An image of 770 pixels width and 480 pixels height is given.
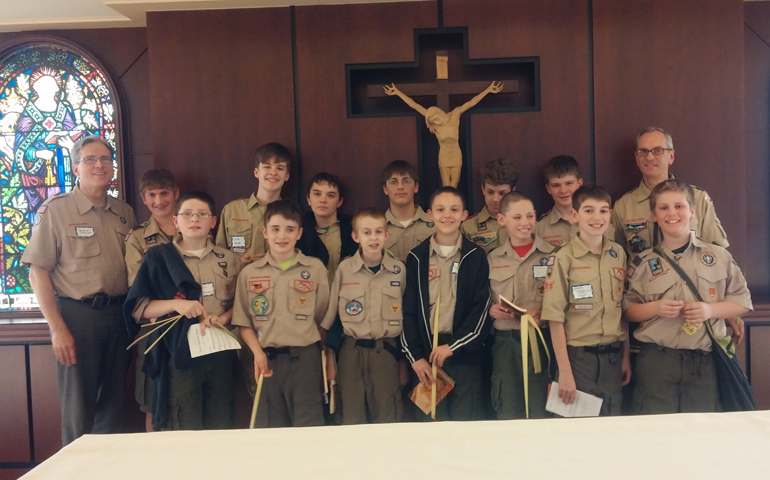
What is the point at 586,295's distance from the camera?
2.49 meters

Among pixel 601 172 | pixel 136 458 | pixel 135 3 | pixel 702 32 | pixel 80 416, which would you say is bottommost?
pixel 80 416

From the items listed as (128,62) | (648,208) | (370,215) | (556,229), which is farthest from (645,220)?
(128,62)

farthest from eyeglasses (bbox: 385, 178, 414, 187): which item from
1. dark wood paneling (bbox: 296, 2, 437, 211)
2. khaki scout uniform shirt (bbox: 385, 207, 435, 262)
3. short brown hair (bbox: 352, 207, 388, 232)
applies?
short brown hair (bbox: 352, 207, 388, 232)

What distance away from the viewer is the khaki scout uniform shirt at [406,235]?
3.03 metres

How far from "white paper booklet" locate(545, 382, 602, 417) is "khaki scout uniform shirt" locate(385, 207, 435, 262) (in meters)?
1.05

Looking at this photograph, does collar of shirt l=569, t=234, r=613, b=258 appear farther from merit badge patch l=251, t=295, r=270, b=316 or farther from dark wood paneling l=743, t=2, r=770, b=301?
dark wood paneling l=743, t=2, r=770, b=301

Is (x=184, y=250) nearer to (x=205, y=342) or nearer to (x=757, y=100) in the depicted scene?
(x=205, y=342)

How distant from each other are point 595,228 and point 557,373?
720 mm

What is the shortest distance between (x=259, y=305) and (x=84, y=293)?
40.4 inches

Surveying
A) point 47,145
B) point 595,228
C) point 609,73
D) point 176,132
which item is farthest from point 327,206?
point 47,145

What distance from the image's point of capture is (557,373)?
2566 mm

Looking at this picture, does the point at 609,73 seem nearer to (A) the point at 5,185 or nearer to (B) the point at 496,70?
(B) the point at 496,70

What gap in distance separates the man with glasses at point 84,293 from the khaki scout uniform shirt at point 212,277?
0.40 metres

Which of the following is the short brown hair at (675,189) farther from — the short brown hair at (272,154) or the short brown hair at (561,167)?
the short brown hair at (272,154)
